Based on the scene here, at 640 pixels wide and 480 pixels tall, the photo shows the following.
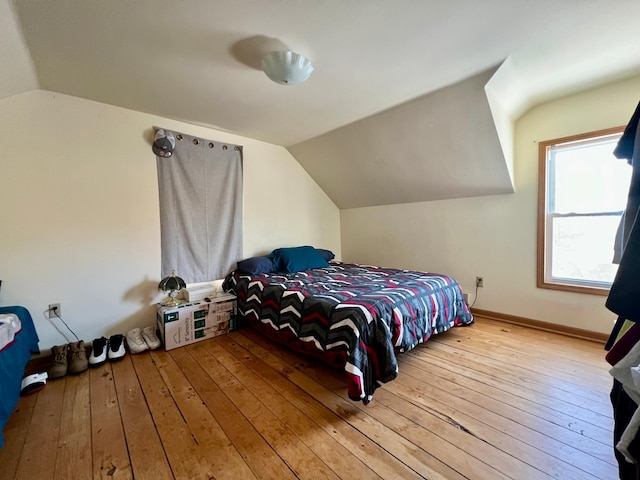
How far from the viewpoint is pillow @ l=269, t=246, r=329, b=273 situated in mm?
3252

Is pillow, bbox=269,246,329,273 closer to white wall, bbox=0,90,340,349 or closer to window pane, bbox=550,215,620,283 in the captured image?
white wall, bbox=0,90,340,349

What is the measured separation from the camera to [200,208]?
3.00m

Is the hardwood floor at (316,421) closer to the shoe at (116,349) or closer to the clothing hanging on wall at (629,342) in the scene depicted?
the shoe at (116,349)

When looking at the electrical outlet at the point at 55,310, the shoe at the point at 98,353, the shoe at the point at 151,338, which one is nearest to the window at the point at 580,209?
the shoe at the point at 151,338

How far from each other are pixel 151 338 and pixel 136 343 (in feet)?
0.41

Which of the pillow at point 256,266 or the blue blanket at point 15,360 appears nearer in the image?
the blue blanket at point 15,360

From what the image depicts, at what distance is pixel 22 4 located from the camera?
134cm

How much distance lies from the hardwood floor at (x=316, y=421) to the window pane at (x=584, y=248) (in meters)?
0.68

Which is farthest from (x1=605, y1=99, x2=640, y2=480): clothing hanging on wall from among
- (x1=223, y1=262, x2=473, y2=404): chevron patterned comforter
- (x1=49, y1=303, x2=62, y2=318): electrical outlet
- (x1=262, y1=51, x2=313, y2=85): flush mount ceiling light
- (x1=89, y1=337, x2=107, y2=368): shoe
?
(x1=49, y1=303, x2=62, y2=318): electrical outlet

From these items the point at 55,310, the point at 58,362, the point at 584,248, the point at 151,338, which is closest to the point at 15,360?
the point at 58,362

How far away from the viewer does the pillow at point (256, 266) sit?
3037mm

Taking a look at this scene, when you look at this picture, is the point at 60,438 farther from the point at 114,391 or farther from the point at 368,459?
the point at 368,459

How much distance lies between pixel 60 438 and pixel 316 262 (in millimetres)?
2585

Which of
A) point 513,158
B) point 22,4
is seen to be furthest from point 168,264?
point 513,158
